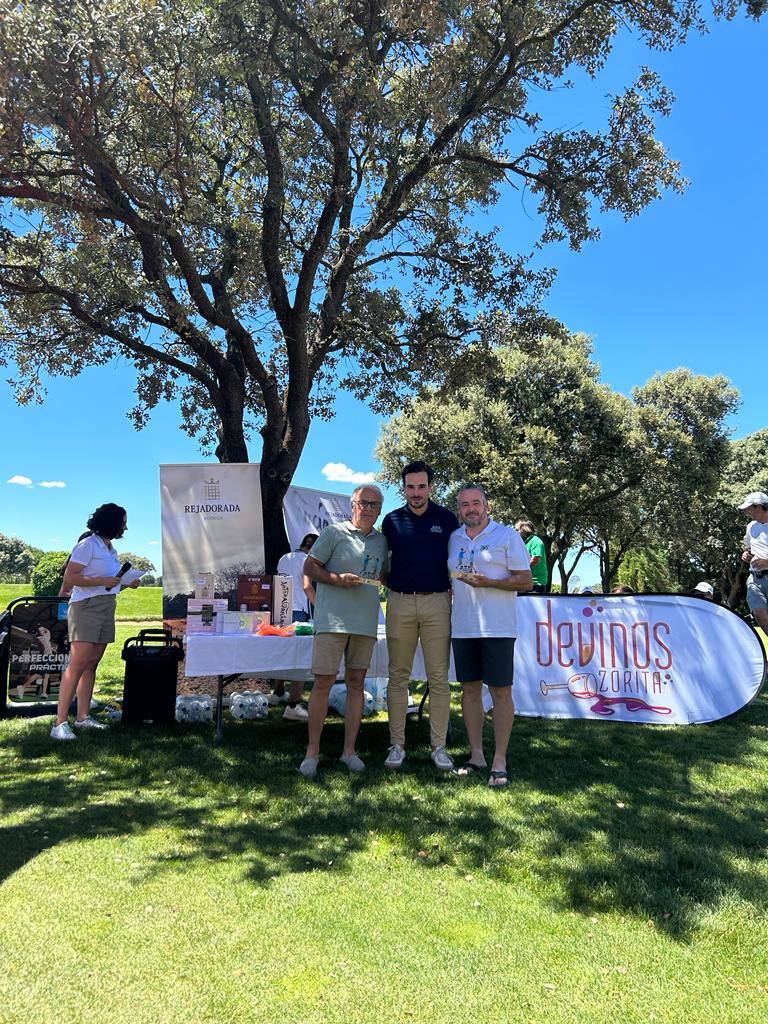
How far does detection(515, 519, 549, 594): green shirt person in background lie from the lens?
26.2ft

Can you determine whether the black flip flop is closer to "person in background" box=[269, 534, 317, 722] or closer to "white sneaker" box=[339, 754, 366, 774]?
"white sneaker" box=[339, 754, 366, 774]

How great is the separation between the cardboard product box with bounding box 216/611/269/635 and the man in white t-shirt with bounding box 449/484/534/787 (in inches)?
66.9

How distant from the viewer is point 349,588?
4.57 meters

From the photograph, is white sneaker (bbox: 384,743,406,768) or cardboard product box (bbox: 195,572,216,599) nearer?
white sneaker (bbox: 384,743,406,768)

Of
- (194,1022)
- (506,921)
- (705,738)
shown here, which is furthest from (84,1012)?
(705,738)

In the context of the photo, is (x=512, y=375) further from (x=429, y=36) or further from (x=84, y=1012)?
(x=84, y=1012)

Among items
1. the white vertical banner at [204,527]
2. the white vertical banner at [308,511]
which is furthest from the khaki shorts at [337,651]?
the white vertical banner at [308,511]

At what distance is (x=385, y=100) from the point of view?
689 centimetres

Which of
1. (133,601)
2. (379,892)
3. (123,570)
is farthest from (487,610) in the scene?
(133,601)

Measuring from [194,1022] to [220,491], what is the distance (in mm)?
6022

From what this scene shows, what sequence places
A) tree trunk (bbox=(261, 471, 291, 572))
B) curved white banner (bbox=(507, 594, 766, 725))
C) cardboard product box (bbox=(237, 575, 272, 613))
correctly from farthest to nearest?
tree trunk (bbox=(261, 471, 291, 572)) < curved white banner (bbox=(507, 594, 766, 725)) < cardboard product box (bbox=(237, 575, 272, 613))

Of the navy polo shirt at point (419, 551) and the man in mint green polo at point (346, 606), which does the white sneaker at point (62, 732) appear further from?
the navy polo shirt at point (419, 551)

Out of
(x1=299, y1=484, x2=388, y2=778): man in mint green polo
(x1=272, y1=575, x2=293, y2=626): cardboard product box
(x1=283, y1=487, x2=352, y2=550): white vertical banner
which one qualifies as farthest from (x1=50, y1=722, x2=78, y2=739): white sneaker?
(x1=283, y1=487, x2=352, y2=550): white vertical banner

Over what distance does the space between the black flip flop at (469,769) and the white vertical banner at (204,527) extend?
12.4 feet
